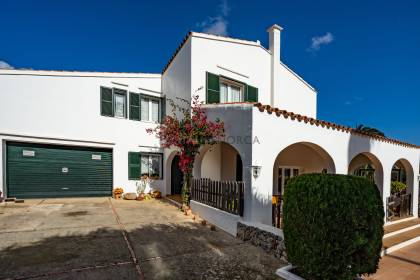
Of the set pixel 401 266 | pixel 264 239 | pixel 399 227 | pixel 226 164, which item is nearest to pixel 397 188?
pixel 399 227

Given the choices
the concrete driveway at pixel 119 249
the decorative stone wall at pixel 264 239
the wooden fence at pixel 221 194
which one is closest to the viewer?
the concrete driveway at pixel 119 249

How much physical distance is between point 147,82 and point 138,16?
3195mm

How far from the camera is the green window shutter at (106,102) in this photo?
1116 cm

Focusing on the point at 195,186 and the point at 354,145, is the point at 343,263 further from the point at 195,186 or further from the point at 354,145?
the point at 354,145

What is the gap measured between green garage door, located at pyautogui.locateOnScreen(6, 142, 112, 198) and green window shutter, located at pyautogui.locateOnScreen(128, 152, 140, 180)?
3.24 feet

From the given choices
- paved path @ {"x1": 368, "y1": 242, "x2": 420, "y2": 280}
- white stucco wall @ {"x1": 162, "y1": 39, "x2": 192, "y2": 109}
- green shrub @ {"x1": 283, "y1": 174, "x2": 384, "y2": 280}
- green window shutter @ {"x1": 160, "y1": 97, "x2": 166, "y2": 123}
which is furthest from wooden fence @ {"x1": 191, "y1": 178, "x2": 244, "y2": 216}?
green window shutter @ {"x1": 160, "y1": 97, "x2": 166, "y2": 123}

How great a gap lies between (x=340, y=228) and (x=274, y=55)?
1035cm

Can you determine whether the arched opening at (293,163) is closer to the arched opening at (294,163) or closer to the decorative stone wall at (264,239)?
the arched opening at (294,163)

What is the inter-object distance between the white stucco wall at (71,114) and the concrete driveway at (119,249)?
12.0 ft

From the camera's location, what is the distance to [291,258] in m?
3.79

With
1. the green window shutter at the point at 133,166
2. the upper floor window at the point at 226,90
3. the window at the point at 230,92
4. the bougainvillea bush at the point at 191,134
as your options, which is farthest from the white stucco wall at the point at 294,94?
the green window shutter at the point at 133,166

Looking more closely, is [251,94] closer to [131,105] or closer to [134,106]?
[134,106]

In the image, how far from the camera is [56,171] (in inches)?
422

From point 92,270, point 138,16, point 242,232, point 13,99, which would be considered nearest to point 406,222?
point 242,232
